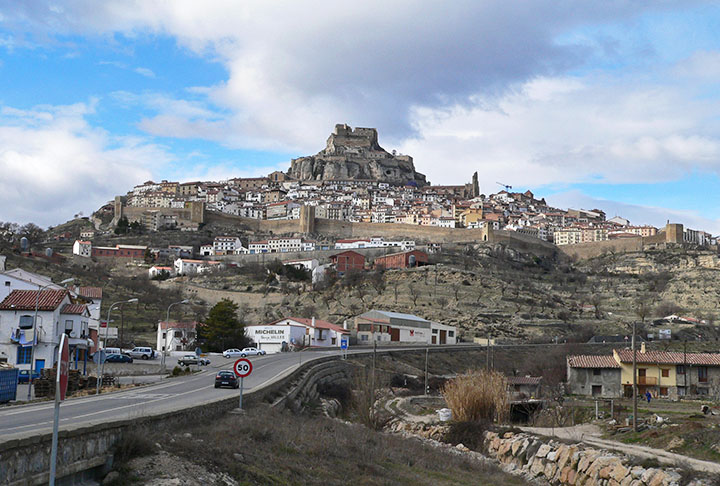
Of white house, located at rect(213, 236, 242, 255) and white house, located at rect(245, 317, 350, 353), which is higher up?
white house, located at rect(213, 236, 242, 255)

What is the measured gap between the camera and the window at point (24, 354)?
3369cm

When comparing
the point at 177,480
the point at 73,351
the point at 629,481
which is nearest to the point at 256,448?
the point at 177,480

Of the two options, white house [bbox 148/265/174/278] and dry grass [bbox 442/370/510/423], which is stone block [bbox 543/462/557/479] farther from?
white house [bbox 148/265/174/278]

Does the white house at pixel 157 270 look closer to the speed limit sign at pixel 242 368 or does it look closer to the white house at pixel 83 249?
the white house at pixel 83 249

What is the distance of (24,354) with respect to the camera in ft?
111

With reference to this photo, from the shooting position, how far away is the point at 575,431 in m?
28.7

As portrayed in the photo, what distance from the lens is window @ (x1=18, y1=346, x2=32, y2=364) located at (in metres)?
33.7

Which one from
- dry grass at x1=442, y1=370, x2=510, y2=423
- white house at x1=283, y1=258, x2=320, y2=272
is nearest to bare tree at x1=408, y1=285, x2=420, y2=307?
white house at x1=283, y1=258, x2=320, y2=272

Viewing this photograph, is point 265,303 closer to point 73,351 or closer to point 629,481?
point 73,351

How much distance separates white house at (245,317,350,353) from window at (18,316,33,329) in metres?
31.4

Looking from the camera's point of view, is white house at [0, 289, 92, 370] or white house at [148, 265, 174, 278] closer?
white house at [0, 289, 92, 370]

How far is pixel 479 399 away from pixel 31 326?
67.5 ft

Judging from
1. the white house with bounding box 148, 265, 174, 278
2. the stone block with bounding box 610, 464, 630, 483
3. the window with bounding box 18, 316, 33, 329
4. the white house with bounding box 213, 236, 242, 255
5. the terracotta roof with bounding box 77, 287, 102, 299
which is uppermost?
the white house with bounding box 213, 236, 242, 255

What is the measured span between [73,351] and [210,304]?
60.6 meters
